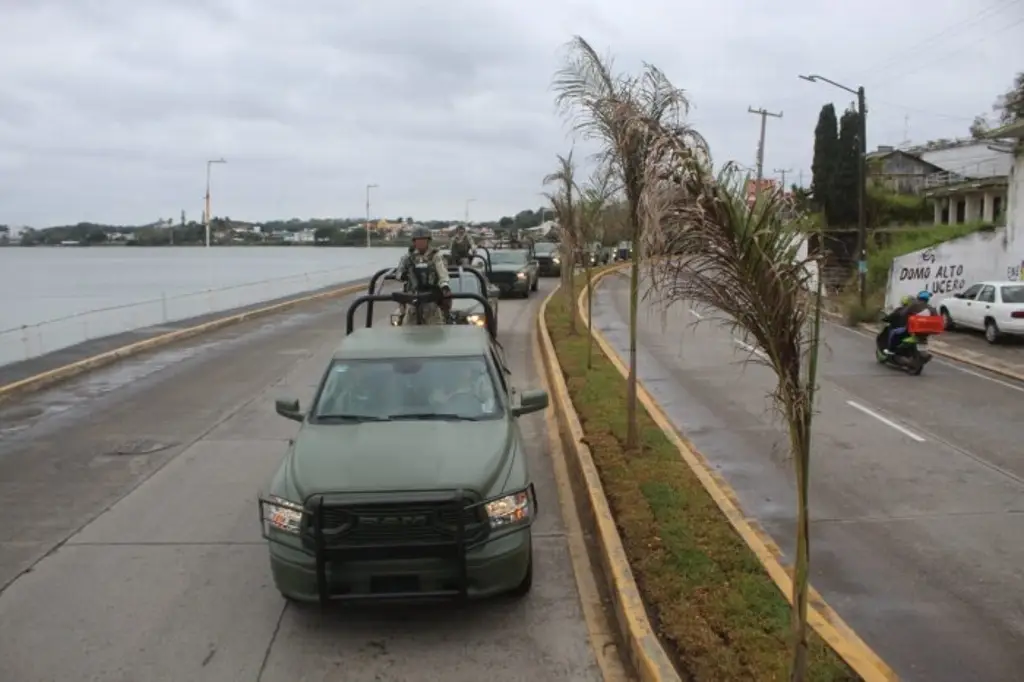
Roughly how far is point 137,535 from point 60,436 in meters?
4.57

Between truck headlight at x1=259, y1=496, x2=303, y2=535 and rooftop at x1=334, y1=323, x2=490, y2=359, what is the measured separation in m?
1.87

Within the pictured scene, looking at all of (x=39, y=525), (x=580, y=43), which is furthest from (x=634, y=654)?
(x=580, y=43)

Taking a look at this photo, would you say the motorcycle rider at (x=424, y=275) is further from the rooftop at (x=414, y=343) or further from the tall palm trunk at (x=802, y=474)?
the tall palm trunk at (x=802, y=474)

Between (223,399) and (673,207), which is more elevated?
(673,207)

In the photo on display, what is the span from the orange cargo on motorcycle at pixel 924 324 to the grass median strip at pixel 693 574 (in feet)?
27.2

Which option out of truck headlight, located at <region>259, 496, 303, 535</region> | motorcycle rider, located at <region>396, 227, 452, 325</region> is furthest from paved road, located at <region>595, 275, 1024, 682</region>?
motorcycle rider, located at <region>396, 227, 452, 325</region>

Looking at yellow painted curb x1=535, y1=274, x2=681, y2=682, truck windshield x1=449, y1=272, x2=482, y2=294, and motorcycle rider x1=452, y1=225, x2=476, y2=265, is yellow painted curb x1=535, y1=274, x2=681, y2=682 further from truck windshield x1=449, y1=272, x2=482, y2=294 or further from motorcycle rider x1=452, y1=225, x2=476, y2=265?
motorcycle rider x1=452, y1=225, x2=476, y2=265

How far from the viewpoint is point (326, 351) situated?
1950 cm

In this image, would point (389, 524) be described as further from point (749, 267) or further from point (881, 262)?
point (881, 262)

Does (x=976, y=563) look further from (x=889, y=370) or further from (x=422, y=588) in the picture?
(x=889, y=370)

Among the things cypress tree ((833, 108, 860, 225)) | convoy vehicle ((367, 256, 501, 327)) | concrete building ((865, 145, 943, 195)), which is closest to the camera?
convoy vehicle ((367, 256, 501, 327))

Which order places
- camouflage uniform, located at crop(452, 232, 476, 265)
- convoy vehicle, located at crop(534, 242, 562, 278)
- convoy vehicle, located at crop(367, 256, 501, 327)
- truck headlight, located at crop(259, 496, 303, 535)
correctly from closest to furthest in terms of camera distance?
1. truck headlight, located at crop(259, 496, 303, 535)
2. convoy vehicle, located at crop(367, 256, 501, 327)
3. camouflage uniform, located at crop(452, 232, 476, 265)
4. convoy vehicle, located at crop(534, 242, 562, 278)

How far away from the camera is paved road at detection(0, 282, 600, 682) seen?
540cm

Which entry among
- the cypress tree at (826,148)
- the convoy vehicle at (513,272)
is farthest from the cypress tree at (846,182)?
the convoy vehicle at (513,272)
